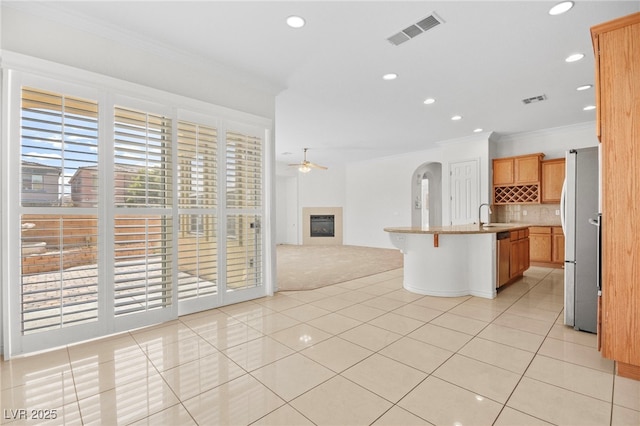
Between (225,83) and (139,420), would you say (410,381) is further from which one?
(225,83)

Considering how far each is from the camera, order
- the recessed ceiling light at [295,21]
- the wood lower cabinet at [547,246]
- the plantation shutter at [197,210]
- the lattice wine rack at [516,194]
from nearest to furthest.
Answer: the recessed ceiling light at [295,21], the plantation shutter at [197,210], the wood lower cabinet at [547,246], the lattice wine rack at [516,194]

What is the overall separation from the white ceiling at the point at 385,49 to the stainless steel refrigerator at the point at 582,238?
4.26 feet

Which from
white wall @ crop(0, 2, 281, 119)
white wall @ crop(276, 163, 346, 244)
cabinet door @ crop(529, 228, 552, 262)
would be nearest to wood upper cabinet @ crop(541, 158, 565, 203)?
cabinet door @ crop(529, 228, 552, 262)

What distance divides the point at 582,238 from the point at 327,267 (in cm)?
417

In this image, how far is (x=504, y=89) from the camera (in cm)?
422

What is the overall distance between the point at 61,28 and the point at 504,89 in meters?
5.12

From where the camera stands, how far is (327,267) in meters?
6.16

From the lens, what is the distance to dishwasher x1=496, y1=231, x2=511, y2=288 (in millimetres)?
4059

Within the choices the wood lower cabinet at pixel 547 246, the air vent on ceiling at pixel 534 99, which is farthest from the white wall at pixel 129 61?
the wood lower cabinet at pixel 547 246

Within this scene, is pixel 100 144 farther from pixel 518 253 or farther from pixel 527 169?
pixel 527 169

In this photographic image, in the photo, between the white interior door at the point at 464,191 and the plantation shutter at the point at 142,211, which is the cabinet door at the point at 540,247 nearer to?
the white interior door at the point at 464,191

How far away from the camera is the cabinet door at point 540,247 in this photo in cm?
596

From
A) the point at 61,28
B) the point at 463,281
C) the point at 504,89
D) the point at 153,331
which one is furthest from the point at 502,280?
the point at 61,28

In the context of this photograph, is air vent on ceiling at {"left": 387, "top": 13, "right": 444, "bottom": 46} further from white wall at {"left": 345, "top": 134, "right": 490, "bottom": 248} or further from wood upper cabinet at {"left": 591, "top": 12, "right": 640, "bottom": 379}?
white wall at {"left": 345, "top": 134, "right": 490, "bottom": 248}
